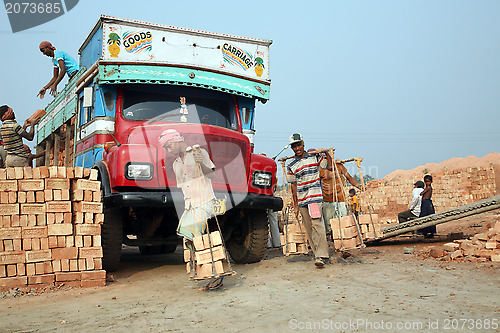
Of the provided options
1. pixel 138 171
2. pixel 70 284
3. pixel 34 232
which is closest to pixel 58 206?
pixel 34 232

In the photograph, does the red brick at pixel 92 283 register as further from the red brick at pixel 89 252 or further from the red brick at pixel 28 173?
the red brick at pixel 28 173

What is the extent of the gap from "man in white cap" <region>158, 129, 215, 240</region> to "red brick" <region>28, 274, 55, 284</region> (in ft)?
6.05

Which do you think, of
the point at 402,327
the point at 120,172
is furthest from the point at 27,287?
the point at 402,327

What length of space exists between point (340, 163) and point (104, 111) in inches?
176

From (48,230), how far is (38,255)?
0.33m

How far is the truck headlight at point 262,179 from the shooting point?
260 inches

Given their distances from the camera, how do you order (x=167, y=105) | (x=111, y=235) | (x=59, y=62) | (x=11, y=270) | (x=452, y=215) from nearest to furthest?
(x=11, y=270) → (x=111, y=235) → (x=167, y=105) → (x=452, y=215) → (x=59, y=62)

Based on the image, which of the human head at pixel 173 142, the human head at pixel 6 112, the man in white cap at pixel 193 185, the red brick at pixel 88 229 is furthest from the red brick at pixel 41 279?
the human head at pixel 6 112

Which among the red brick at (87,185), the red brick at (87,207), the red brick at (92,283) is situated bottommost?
the red brick at (92,283)

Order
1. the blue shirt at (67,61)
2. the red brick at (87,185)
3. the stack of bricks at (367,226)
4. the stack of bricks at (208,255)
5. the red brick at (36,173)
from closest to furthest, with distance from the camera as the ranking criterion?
the stack of bricks at (208,255) < the red brick at (36,173) < the red brick at (87,185) < the stack of bricks at (367,226) < the blue shirt at (67,61)

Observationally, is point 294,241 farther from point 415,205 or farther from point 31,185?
point 415,205

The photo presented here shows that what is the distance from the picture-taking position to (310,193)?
654 centimetres

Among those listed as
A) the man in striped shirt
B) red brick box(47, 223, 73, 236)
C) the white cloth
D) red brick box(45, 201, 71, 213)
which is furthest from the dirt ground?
the white cloth

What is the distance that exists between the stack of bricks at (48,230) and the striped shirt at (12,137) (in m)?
1.67
